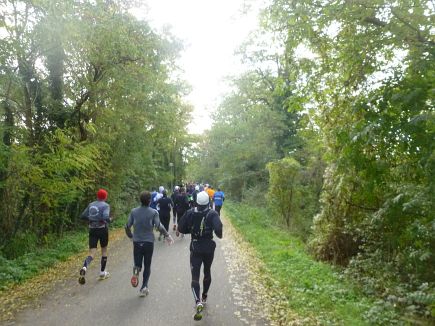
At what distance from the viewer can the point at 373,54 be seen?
7.55m

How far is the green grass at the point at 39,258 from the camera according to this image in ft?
30.8

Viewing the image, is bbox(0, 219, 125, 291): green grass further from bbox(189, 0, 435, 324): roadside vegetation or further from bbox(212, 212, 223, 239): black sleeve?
bbox(189, 0, 435, 324): roadside vegetation

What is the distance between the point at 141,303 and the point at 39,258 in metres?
5.43

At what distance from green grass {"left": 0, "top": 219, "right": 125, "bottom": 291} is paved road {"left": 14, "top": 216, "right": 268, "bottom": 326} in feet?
4.23

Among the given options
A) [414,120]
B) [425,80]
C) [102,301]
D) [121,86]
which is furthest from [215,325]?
[121,86]

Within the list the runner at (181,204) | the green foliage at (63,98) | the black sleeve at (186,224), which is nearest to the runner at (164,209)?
the runner at (181,204)

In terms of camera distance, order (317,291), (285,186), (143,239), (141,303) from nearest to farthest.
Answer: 1. (141,303)
2. (143,239)
3. (317,291)
4. (285,186)

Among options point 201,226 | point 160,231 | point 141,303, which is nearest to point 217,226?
point 201,226

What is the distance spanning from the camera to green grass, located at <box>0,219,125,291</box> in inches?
369

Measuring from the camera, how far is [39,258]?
37.0 ft

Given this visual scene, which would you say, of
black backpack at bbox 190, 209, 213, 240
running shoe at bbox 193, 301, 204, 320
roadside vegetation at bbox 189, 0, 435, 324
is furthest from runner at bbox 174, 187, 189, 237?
running shoe at bbox 193, 301, 204, 320

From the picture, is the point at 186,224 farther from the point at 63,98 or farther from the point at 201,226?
the point at 63,98

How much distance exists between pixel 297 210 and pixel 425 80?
15546 mm

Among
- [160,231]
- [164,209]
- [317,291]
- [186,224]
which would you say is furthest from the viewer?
[164,209]
